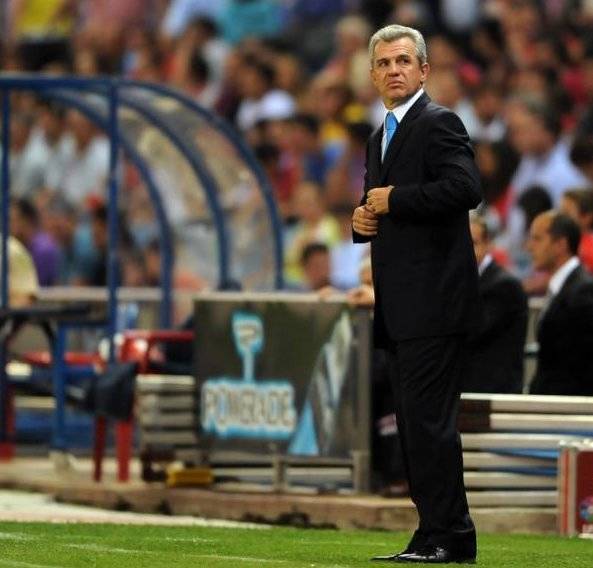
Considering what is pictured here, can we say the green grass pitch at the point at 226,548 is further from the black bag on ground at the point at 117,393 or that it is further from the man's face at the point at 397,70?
the black bag on ground at the point at 117,393

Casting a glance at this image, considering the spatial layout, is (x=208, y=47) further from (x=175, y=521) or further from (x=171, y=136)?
(x=175, y=521)

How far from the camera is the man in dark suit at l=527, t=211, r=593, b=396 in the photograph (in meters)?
12.0

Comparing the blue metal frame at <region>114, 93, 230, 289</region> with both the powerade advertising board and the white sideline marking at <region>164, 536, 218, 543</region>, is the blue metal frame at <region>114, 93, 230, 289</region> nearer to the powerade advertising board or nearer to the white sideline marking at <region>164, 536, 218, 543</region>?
the powerade advertising board

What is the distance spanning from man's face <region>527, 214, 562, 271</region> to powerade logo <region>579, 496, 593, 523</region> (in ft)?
5.16

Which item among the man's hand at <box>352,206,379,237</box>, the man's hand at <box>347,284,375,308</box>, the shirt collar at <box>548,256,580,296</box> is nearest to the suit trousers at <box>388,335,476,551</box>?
the man's hand at <box>352,206,379,237</box>

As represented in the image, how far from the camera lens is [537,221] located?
12.4 metres

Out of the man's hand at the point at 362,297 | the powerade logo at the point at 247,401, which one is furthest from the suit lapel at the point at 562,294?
the powerade logo at the point at 247,401

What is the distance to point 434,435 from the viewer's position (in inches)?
335

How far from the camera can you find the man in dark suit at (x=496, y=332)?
1210cm

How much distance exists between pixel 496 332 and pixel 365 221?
359cm

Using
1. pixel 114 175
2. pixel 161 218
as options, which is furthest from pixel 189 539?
pixel 161 218

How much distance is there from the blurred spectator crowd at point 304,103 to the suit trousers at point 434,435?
194 inches

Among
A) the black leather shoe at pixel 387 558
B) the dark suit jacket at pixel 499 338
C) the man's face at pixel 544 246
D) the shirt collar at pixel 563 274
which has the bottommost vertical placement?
the black leather shoe at pixel 387 558

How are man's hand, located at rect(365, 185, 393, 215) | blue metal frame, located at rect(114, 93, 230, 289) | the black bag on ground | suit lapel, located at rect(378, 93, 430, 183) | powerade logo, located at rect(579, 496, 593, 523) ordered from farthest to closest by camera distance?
blue metal frame, located at rect(114, 93, 230, 289), the black bag on ground, powerade logo, located at rect(579, 496, 593, 523), suit lapel, located at rect(378, 93, 430, 183), man's hand, located at rect(365, 185, 393, 215)
